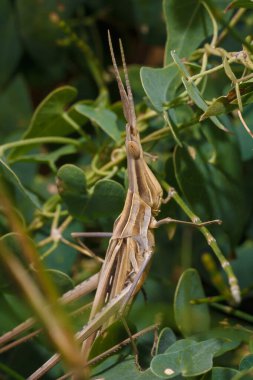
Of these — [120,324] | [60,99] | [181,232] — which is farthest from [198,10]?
[120,324]

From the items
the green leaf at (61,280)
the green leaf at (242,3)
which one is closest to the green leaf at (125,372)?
the green leaf at (61,280)

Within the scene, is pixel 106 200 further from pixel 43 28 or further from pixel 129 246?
pixel 43 28

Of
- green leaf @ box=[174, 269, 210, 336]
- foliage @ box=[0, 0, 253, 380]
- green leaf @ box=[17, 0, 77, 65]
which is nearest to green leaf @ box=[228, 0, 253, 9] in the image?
foliage @ box=[0, 0, 253, 380]

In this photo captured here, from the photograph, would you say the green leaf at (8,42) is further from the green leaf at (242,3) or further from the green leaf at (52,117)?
the green leaf at (242,3)

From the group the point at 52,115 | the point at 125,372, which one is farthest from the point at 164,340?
the point at 52,115

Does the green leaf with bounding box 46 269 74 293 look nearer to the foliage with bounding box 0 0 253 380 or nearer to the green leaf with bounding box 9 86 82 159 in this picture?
the foliage with bounding box 0 0 253 380

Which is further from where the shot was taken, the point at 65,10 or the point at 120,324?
the point at 65,10

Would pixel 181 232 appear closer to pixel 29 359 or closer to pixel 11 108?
pixel 29 359
